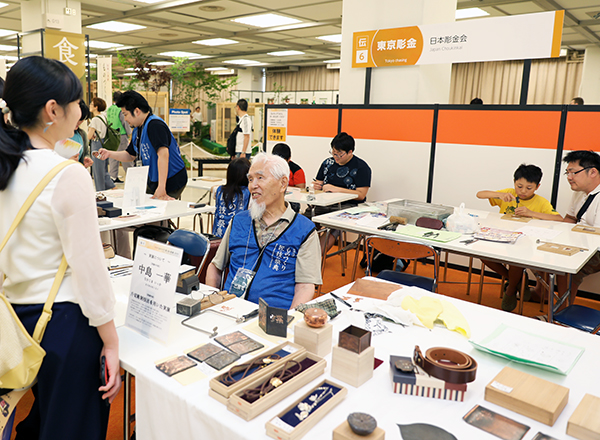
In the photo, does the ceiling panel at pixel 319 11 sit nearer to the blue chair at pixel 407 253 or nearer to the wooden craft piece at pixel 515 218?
the wooden craft piece at pixel 515 218

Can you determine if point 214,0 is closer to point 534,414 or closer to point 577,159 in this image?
point 577,159

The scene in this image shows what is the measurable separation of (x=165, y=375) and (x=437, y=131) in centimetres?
409

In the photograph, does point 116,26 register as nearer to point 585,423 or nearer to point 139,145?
point 139,145

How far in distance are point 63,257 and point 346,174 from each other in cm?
384

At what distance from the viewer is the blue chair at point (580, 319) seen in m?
2.36

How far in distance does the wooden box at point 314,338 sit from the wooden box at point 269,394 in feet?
0.24

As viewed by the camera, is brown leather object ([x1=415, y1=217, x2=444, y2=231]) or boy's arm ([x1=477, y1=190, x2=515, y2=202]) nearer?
brown leather object ([x1=415, y1=217, x2=444, y2=231])

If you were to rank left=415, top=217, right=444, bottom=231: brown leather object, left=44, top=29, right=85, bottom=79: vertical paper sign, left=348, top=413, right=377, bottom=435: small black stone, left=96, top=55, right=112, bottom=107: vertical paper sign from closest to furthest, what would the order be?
left=348, top=413, right=377, bottom=435: small black stone → left=415, top=217, right=444, bottom=231: brown leather object → left=44, top=29, right=85, bottom=79: vertical paper sign → left=96, top=55, right=112, bottom=107: vertical paper sign

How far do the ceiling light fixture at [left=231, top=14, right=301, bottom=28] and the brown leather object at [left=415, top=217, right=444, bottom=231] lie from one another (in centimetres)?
646

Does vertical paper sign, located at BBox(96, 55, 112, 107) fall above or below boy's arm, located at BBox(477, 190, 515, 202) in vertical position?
above

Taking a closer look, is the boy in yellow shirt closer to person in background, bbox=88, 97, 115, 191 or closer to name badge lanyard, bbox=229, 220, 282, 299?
name badge lanyard, bbox=229, 220, 282, 299

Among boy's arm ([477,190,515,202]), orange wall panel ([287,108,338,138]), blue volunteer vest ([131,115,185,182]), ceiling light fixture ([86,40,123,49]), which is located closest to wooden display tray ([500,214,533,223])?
boy's arm ([477,190,515,202])

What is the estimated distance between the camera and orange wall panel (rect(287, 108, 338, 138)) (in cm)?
555

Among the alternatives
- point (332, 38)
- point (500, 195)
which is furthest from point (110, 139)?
point (500, 195)
